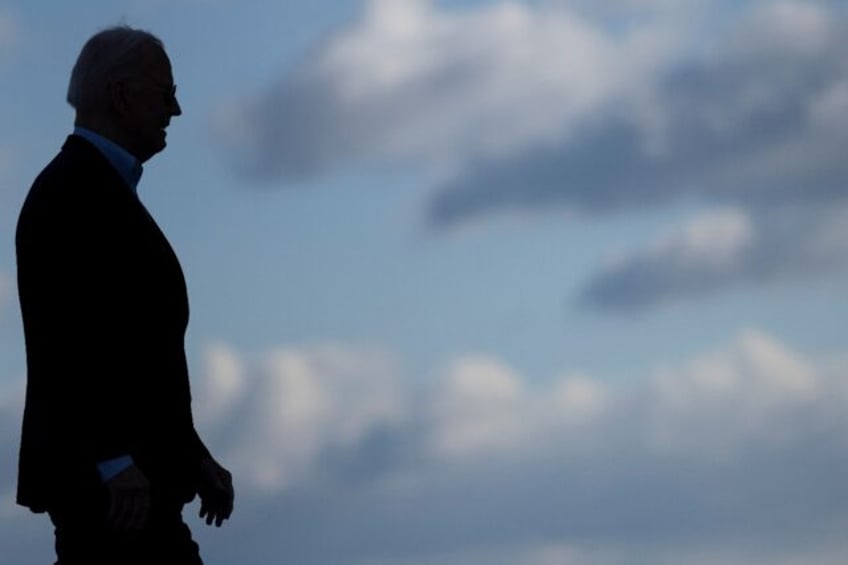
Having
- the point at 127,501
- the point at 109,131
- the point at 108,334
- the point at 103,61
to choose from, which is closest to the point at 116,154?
the point at 109,131

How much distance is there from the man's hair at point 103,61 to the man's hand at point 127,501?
131cm

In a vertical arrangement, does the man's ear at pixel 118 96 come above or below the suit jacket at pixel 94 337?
above

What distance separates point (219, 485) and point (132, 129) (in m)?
1.35

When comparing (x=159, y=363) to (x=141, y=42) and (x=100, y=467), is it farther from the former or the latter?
(x=141, y=42)

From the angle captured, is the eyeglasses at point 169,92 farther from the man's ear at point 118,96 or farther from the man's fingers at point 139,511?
the man's fingers at point 139,511

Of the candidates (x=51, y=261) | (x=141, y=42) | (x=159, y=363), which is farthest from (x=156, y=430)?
(x=141, y=42)

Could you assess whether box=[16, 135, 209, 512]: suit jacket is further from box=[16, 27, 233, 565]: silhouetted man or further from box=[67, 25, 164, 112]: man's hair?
box=[67, 25, 164, 112]: man's hair

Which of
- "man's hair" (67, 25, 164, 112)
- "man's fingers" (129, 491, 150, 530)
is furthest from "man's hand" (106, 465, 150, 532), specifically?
"man's hair" (67, 25, 164, 112)

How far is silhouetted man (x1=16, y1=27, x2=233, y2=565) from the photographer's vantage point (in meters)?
6.12

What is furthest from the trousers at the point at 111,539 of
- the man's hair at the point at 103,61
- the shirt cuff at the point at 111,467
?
the man's hair at the point at 103,61

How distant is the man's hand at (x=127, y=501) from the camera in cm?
605

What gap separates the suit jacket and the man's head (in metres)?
0.12

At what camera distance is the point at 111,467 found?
20.0 ft

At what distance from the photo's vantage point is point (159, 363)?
634 cm
